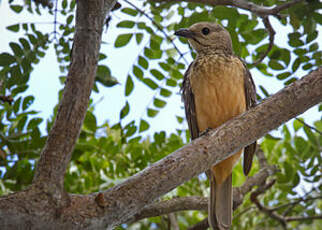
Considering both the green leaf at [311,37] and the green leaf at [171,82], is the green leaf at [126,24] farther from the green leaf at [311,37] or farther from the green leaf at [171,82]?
the green leaf at [311,37]

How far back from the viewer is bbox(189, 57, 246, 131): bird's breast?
360 centimetres

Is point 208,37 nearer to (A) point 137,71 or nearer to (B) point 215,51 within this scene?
(B) point 215,51

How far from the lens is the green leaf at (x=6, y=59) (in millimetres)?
Result: 3100

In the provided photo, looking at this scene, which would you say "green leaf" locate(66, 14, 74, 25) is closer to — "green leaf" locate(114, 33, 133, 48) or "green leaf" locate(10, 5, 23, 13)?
"green leaf" locate(114, 33, 133, 48)

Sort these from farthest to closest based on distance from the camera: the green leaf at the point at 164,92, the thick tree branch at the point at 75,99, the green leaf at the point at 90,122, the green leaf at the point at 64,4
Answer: the green leaf at the point at 164,92
the green leaf at the point at 90,122
the green leaf at the point at 64,4
the thick tree branch at the point at 75,99

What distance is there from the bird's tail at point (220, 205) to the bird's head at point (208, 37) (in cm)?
134

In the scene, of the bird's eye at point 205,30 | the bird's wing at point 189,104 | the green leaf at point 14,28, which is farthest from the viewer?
the bird's eye at point 205,30

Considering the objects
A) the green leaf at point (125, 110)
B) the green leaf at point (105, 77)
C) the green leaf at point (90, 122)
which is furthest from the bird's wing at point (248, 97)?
the green leaf at point (90, 122)

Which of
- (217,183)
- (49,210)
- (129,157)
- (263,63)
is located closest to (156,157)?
(129,157)

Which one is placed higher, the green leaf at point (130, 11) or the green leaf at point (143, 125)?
the green leaf at point (130, 11)

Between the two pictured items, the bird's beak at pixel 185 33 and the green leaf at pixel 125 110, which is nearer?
the bird's beak at pixel 185 33

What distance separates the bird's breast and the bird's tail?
572 millimetres

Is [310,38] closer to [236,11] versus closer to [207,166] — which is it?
[236,11]

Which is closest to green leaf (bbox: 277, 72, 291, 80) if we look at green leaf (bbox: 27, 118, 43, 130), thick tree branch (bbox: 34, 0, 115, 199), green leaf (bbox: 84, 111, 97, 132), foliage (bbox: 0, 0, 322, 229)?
foliage (bbox: 0, 0, 322, 229)
